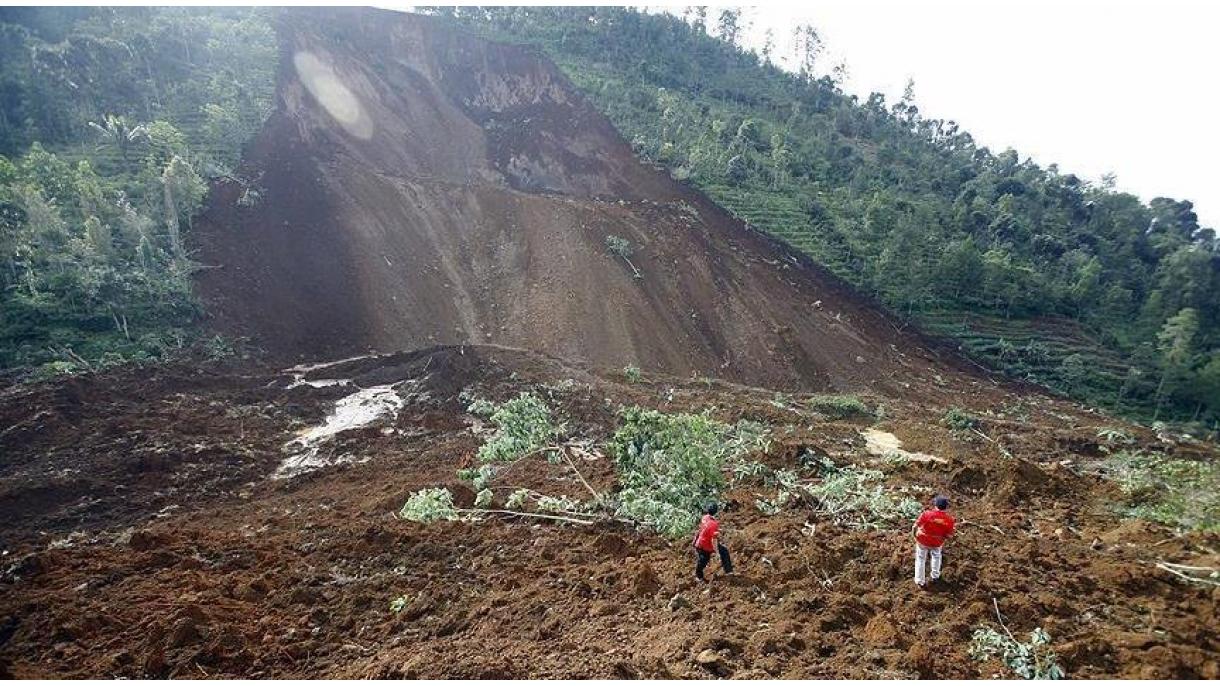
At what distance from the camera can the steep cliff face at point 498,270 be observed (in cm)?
2119

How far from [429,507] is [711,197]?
93.5ft

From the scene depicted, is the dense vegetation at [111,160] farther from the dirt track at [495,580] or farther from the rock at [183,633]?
the rock at [183,633]

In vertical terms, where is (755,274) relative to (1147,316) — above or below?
above

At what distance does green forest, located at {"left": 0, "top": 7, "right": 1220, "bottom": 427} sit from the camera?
18.7 meters

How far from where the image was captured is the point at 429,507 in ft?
28.9

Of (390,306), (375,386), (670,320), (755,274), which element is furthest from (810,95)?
(375,386)

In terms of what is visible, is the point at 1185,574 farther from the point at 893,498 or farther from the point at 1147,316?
the point at 1147,316

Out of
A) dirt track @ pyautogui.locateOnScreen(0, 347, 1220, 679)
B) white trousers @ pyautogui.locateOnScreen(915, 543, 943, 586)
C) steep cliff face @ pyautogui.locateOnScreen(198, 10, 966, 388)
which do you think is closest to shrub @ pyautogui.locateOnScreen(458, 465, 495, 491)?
dirt track @ pyautogui.locateOnScreen(0, 347, 1220, 679)

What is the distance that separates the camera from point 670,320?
22688 mm

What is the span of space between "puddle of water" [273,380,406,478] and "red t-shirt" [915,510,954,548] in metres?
10.8

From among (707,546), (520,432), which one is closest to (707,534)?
(707,546)

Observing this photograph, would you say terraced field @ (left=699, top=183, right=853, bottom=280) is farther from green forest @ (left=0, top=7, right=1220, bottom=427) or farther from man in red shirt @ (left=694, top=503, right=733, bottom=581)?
man in red shirt @ (left=694, top=503, right=733, bottom=581)

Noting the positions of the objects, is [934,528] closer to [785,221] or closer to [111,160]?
[785,221]

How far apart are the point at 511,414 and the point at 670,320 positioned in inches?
456
